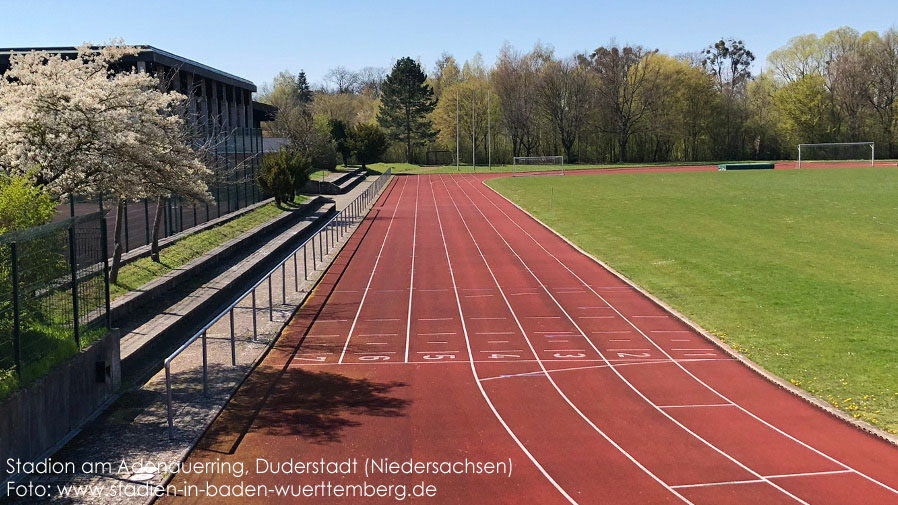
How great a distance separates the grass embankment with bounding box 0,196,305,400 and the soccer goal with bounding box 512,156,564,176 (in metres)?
40.4

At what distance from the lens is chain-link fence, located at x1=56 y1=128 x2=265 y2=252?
2097cm

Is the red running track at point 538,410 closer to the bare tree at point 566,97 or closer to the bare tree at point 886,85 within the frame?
the bare tree at point 566,97

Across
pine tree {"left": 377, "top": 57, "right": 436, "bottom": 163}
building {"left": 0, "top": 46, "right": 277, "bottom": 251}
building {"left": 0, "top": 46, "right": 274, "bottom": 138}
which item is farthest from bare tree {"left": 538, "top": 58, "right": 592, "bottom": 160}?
building {"left": 0, "top": 46, "right": 277, "bottom": 251}

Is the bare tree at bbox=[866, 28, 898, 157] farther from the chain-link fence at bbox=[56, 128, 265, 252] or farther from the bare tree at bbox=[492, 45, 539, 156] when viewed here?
the chain-link fence at bbox=[56, 128, 265, 252]

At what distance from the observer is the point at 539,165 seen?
91375mm

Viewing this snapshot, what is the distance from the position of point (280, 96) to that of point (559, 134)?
44.4 m

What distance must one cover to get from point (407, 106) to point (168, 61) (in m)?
65.8

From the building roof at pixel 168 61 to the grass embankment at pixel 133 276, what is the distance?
599 cm

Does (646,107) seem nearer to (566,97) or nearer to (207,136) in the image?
(566,97)

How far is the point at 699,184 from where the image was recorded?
188ft

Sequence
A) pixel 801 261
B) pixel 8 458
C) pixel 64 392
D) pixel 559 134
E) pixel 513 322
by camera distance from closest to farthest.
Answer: pixel 8 458
pixel 64 392
pixel 513 322
pixel 801 261
pixel 559 134

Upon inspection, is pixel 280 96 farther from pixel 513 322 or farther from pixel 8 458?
pixel 8 458

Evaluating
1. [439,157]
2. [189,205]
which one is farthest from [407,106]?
[189,205]

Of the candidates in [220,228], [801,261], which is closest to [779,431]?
[801,261]
